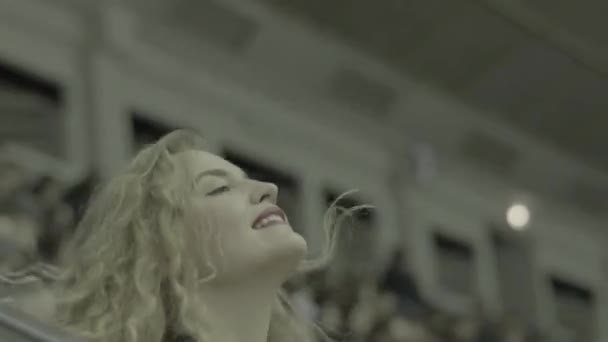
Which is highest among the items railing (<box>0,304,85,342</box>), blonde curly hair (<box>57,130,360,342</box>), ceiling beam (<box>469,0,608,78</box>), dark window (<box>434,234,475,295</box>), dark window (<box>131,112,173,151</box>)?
ceiling beam (<box>469,0,608,78</box>)

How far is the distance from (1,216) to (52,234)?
1.15 ft

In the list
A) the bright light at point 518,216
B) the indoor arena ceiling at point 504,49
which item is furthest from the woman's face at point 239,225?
the bright light at point 518,216

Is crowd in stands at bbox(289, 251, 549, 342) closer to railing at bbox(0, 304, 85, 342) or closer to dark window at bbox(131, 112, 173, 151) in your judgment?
dark window at bbox(131, 112, 173, 151)

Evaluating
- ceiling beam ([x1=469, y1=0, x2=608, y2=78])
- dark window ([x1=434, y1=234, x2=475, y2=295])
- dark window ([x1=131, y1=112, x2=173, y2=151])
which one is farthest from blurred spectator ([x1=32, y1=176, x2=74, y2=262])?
dark window ([x1=434, y1=234, x2=475, y2=295])

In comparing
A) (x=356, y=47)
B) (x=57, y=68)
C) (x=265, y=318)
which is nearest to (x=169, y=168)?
(x=265, y=318)

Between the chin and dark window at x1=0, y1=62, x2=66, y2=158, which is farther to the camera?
dark window at x1=0, y1=62, x2=66, y2=158

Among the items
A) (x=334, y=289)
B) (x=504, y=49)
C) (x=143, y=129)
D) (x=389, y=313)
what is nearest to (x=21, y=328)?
(x=334, y=289)

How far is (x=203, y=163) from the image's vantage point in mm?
2871

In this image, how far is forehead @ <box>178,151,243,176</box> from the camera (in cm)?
284

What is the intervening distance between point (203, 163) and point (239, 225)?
244 mm

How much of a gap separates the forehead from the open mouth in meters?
0.15

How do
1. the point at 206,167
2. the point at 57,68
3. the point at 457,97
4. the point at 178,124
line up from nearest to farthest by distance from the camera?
the point at 206,167
the point at 57,68
the point at 178,124
the point at 457,97

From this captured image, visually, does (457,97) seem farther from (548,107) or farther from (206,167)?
(206,167)

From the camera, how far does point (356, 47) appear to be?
38.6 ft
